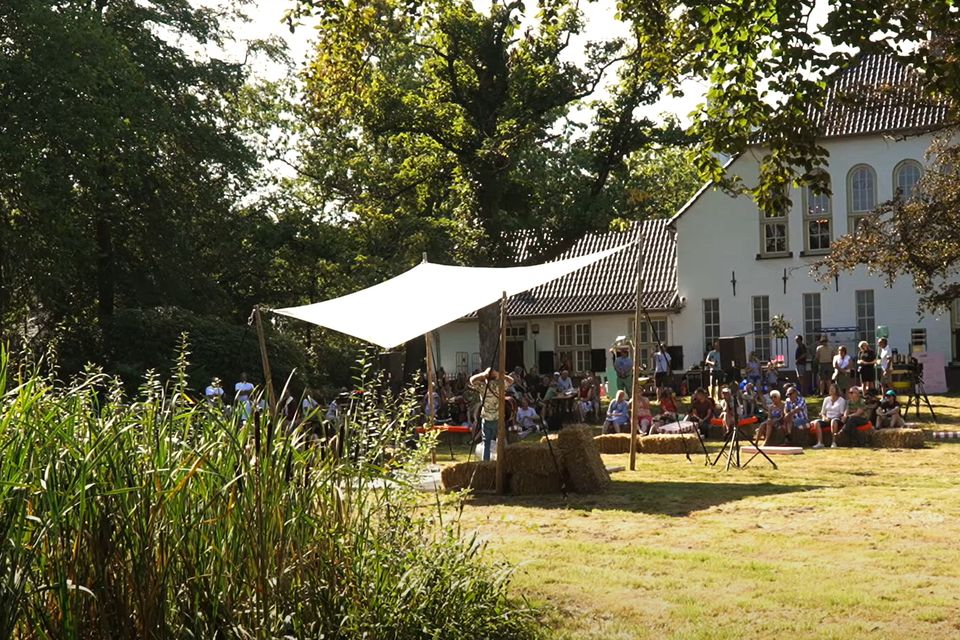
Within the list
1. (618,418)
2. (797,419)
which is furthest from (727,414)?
(618,418)

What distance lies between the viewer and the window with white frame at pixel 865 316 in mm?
34438

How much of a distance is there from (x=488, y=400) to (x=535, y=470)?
213cm

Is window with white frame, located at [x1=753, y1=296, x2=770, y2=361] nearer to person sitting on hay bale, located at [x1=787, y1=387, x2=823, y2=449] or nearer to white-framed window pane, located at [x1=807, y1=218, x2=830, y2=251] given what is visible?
white-framed window pane, located at [x1=807, y1=218, x2=830, y2=251]

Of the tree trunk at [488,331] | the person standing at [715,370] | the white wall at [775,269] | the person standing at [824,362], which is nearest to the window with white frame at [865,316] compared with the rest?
→ the white wall at [775,269]

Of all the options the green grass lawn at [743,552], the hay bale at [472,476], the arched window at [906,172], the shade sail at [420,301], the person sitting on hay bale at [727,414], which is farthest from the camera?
the arched window at [906,172]

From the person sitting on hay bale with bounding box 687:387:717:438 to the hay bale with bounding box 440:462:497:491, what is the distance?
7.88m

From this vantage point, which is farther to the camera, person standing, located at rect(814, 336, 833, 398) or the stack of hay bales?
person standing, located at rect(814, 336, 833, 398)

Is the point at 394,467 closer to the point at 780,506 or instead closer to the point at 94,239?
the point at 780,506

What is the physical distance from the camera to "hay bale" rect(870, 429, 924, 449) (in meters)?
19.2

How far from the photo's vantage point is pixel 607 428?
22.3 meters

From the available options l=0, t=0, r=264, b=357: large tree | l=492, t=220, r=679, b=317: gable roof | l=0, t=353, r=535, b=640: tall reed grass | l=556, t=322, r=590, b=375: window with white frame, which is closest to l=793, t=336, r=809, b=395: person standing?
l=492, t=220, r=679, b=317: gable roof

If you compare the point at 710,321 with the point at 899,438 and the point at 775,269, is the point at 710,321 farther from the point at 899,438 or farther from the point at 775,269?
the point at 899,438

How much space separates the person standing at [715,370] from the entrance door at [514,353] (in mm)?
11359

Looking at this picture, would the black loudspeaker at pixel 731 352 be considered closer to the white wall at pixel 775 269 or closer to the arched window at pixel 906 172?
the white wall at pixel 775 269
